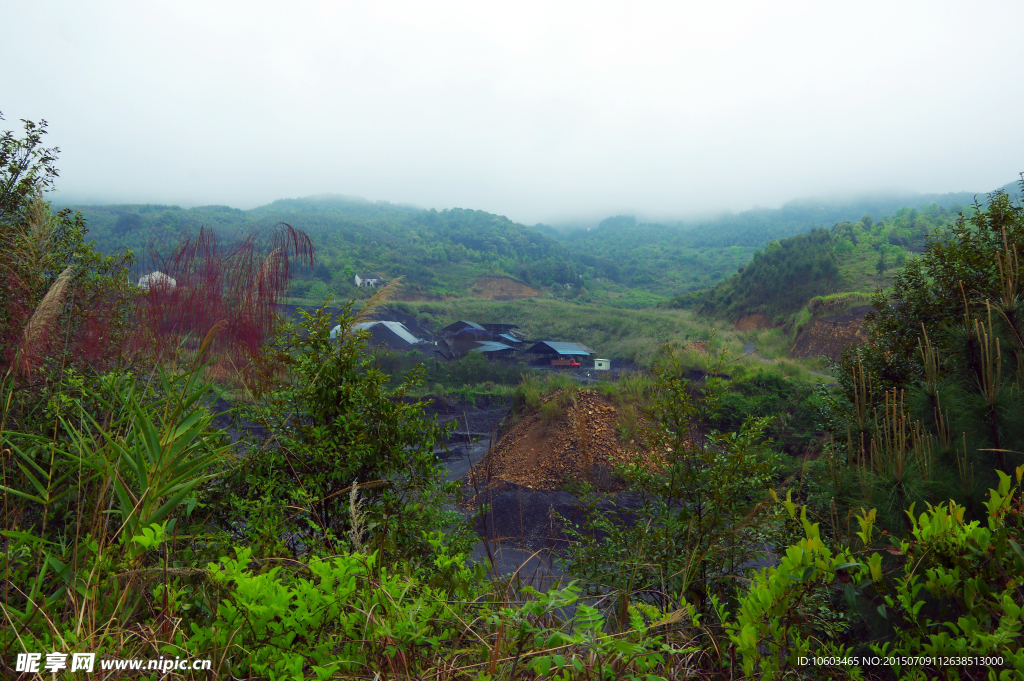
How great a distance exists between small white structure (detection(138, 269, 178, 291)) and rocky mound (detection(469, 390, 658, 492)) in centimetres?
736

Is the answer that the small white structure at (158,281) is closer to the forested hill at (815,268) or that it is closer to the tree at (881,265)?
the forested hill at (815,268)

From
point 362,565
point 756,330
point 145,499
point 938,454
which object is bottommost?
point 756,330

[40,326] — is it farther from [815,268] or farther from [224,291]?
[815,268]

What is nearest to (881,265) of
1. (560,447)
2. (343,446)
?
(560,447)

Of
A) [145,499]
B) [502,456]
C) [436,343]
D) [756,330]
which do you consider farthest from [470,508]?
[756,330]

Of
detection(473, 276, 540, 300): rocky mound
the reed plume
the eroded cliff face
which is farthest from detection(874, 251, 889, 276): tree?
the reed plume

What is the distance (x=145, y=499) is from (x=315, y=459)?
1.34 metres

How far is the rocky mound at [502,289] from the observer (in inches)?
2309

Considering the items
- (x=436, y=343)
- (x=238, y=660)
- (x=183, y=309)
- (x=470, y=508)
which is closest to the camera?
(x=238, y=660)

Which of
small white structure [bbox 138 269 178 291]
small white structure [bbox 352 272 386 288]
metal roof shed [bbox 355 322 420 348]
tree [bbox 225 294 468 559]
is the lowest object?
metal roof shed [bbox 355 322 420 348]

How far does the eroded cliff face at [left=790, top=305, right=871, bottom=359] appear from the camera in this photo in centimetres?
2731

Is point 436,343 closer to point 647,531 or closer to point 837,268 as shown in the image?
point 647,531

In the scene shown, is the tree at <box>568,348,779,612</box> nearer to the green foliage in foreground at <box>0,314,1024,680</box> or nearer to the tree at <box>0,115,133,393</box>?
the green foliage in foreground at <box>0,314,1024,680</box>

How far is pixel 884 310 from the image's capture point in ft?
21.7
